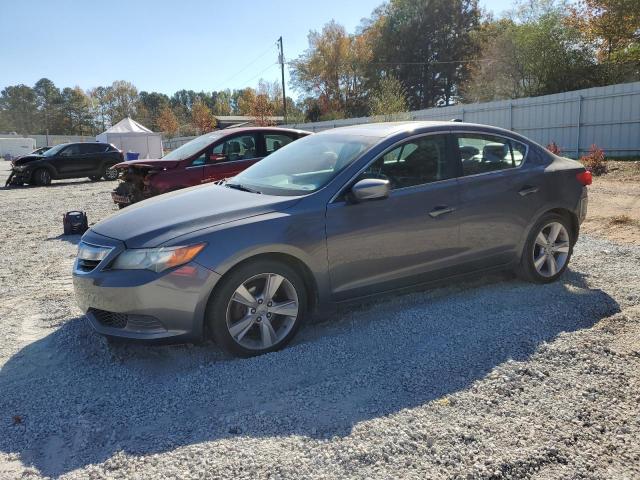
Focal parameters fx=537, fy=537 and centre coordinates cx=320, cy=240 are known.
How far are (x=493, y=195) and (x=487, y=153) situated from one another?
1.39 ft

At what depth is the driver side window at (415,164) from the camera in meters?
4.33

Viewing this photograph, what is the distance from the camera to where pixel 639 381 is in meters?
3.33

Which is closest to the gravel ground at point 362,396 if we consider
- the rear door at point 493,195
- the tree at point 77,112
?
the rear door at point 493,195

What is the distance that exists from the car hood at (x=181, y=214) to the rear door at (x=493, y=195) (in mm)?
1661

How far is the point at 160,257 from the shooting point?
139 inches

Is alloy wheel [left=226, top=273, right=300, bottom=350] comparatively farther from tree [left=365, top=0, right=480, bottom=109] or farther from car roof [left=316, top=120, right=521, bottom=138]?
tree [left=365, top=0, right=480, bottom=109]

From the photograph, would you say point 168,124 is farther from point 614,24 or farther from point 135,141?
point 614,24

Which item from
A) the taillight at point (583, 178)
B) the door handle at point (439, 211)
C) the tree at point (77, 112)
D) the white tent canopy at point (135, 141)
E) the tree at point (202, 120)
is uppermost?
the tree at point (77, 112)

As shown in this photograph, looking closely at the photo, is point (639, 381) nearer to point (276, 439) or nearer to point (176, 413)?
point (276, 439)

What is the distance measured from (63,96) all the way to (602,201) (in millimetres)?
106182

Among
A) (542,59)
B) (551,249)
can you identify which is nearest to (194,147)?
(551,249)

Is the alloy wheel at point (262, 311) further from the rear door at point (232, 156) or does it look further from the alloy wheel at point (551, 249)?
the rear door at point (232, 156)

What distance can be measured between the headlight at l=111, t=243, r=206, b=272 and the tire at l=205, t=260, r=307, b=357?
0.94 feet

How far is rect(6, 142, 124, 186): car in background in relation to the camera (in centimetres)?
→ 2056
